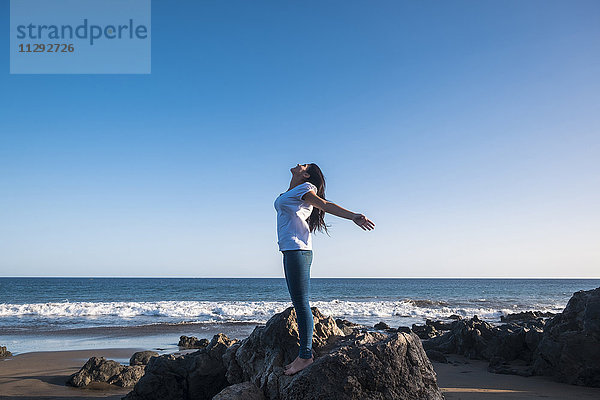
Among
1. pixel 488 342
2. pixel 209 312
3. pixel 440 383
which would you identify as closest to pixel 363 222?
pixel 440 383

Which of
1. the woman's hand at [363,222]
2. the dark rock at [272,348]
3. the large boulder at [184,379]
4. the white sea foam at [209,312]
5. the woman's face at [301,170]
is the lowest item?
the white sea foam at [209,312]

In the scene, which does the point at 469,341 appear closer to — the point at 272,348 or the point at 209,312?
the point at 272,348

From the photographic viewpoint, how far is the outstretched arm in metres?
3.85

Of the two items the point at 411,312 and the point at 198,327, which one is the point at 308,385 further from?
the point at 411,312

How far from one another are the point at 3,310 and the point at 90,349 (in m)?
18.2

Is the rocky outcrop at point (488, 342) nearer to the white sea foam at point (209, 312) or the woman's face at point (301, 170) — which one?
the woman's face at point (301, 170)

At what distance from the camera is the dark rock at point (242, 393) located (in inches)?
171

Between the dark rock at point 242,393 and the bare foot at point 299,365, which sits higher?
the bare foot at point 299,365

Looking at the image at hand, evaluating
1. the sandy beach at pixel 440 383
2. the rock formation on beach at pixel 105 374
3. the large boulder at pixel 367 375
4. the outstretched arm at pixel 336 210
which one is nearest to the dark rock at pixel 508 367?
the sandy beach at pixel 440 383

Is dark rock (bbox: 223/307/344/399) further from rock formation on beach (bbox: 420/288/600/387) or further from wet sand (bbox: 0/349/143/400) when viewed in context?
rock formation on beach (bbox: 420/288/600/387)

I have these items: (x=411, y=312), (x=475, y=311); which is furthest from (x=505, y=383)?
(x=475, y=311)

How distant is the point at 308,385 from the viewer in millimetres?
3730

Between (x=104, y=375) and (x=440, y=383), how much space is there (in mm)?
6066

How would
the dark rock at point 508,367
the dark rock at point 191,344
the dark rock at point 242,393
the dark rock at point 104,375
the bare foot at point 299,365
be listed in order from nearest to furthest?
the bare foot at point 299,365 < the dark rock at point 242,393 < the dark rock at point 508,367 < the dark rock at point 104,375 < the dark rock at point 191,344
